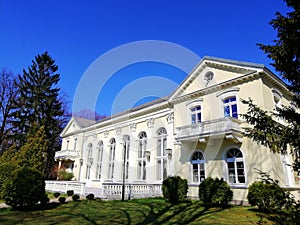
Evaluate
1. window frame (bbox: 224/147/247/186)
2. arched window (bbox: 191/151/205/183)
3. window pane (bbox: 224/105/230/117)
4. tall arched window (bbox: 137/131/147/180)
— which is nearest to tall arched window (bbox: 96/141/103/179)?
tall arched window (bbox: 137/131/147/180)

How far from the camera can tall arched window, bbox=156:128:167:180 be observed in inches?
741

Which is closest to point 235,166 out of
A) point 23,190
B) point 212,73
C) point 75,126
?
point 212,73

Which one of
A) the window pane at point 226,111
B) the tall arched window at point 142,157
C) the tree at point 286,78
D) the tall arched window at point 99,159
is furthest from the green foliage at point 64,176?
the tree at point 286,78

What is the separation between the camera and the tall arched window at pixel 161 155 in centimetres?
1883

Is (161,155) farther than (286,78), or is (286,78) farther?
(161,155)

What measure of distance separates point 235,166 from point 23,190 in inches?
465

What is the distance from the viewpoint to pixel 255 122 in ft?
23.4

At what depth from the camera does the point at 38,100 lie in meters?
31.2

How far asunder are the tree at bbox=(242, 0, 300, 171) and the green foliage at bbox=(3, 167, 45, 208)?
33.1 feet

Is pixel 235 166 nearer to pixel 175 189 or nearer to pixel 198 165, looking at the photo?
pixel 198 165

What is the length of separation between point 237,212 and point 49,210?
9.03 meters

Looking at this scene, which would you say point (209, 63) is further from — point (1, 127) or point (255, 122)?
point (1, 127)

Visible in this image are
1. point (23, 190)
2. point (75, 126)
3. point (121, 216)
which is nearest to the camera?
point (121, 216)

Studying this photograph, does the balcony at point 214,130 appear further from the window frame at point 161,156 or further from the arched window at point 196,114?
the window frame at point 161,156
